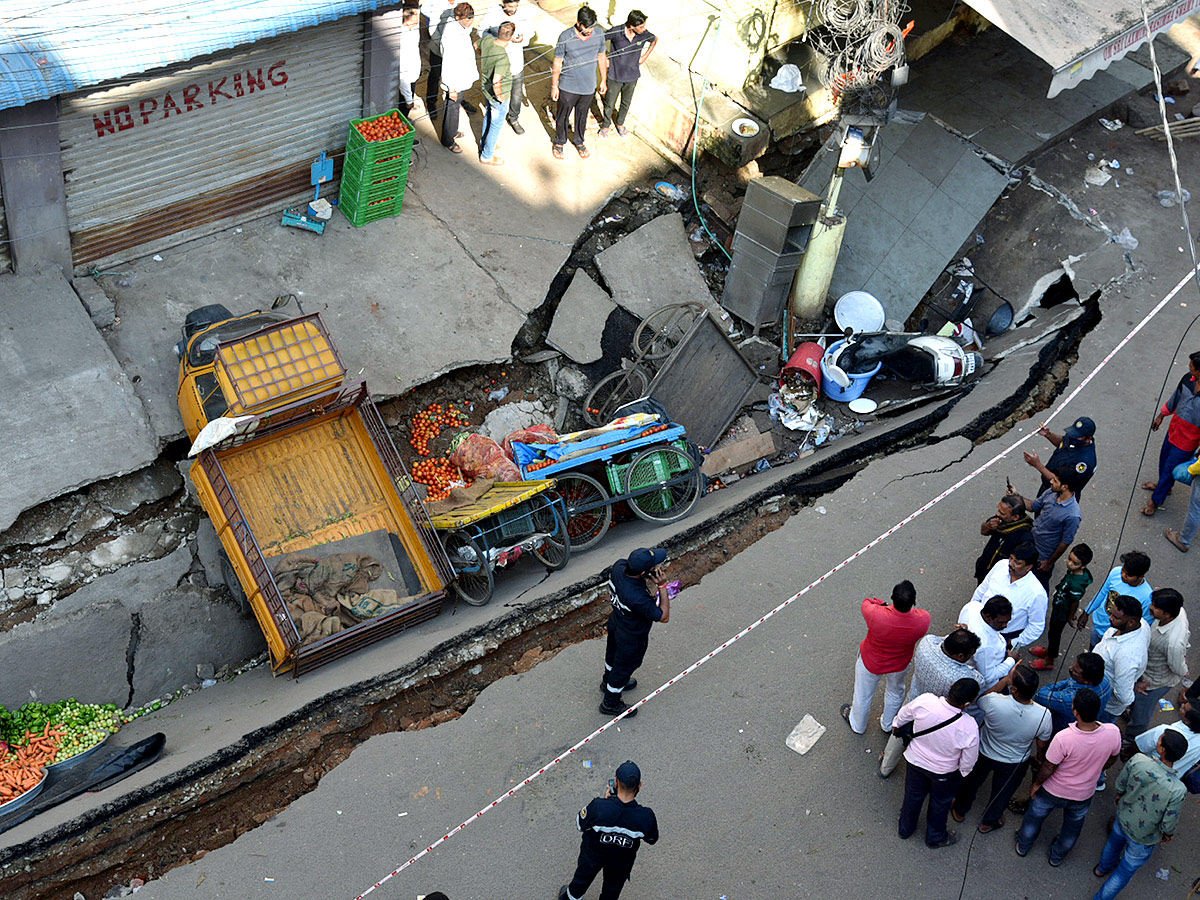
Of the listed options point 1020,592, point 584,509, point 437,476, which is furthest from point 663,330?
point 1020,592

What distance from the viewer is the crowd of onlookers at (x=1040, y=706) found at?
19.3 feet

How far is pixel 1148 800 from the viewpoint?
18.9ft

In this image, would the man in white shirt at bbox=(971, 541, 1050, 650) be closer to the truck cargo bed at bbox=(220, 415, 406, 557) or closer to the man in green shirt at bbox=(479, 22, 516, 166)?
the truck cargo bed at bbox=(220, 415, 406, 557)

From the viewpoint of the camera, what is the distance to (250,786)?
6758 millimetres

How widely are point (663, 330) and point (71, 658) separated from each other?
238 inches

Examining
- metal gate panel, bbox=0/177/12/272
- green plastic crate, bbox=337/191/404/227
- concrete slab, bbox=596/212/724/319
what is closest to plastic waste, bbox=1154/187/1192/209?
concrete slab, bbox=596/212/724/319

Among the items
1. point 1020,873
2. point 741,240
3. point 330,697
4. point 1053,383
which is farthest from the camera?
point 741,240

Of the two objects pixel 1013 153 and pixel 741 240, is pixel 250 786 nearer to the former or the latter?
pixel 741 240

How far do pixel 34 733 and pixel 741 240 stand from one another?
7.94 m

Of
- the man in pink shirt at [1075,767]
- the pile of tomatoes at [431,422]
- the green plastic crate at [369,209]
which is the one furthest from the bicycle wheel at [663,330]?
the man in pink shirt at [1075,767]

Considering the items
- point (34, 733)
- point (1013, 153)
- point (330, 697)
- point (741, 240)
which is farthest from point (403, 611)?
point (1013, 153)

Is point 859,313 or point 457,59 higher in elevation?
point 457,59

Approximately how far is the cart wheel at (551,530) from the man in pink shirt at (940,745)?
11.1 ft

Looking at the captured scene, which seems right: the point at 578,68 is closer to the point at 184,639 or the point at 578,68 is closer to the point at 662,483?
the point at 662,483
